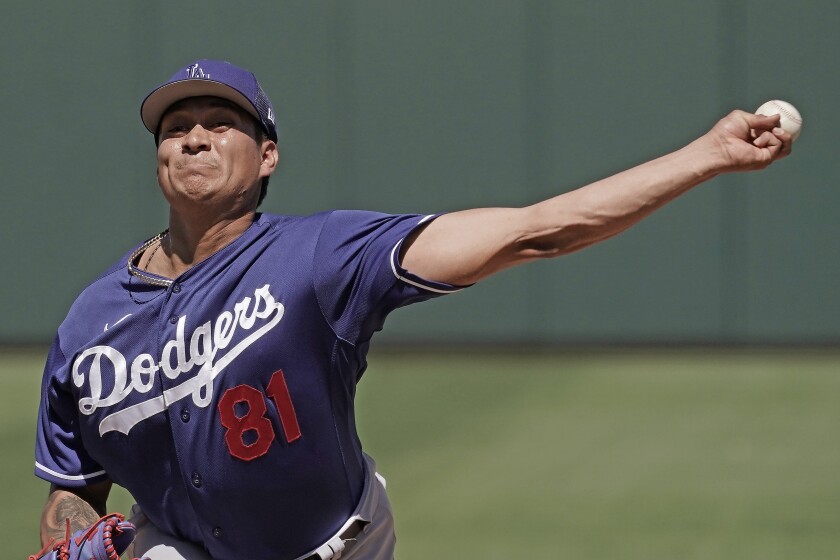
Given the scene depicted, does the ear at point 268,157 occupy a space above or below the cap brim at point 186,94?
below

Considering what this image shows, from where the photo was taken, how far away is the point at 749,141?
269 cm

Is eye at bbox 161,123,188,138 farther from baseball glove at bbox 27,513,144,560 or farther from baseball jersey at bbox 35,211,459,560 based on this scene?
baseball glove at bbox 27,513,144,560

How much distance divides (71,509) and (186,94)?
42.0 inches

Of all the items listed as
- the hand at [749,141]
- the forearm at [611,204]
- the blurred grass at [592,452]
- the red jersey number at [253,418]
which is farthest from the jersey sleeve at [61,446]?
the blurred grass at [592,452]

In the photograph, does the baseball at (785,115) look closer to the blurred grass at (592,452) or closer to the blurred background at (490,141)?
the blurred grass at (592,452)

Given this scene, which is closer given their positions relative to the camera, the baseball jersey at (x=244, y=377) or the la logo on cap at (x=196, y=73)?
the baseball jersey at (x=244, y=377)

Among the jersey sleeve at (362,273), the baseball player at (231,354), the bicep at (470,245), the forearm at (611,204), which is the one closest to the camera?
the forearm at (611,204)

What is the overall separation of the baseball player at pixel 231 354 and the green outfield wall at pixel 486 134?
4.74 meters

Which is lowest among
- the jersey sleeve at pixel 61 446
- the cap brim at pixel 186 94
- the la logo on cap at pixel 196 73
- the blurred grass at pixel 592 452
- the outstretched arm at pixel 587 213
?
the blurred grass at pixel 592 452

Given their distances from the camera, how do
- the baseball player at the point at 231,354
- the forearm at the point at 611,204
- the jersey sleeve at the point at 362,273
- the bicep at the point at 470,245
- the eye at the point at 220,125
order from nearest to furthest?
the forearm at the point at 611,204 → the bicep at the point at 470,245 → the jersey sleeve at the point at 362,273 → the baseball player at the point at 231,354 → the eye at the point at 220,125

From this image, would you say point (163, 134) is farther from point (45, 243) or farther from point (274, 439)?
point (45, 243)

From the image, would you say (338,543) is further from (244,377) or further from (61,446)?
(61,446)

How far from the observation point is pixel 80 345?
10.6 feet

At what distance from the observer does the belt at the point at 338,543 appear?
3.18 metres
